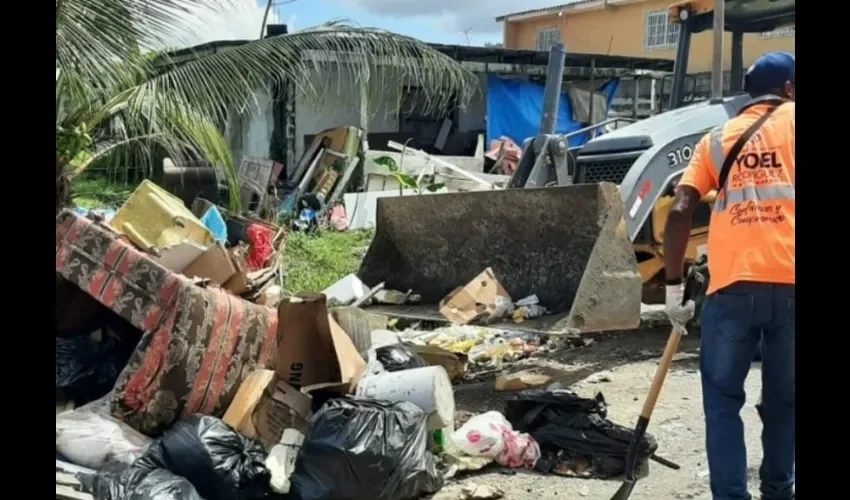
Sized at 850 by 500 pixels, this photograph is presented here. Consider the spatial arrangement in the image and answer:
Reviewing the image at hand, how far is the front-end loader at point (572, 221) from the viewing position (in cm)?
563

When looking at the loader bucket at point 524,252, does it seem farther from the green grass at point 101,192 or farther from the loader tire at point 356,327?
the green grass at point 101,192

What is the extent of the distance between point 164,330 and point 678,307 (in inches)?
98.6

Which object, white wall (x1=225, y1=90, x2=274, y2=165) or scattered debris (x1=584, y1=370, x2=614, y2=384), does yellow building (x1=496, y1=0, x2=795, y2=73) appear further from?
scattered debris (x1=584, y1=370, x2=614, y2=384)

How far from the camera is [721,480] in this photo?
3293 mm

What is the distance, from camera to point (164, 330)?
179 inches

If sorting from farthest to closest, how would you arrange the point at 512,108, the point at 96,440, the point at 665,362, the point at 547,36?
1. the point at 547,36
2. the point at 512,108
3. the point at 96,440
4. the point at 665,362

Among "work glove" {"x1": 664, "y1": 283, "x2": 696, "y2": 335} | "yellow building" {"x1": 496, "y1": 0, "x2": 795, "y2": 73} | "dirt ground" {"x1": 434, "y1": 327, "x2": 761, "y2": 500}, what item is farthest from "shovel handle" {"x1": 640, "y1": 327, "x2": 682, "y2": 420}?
"yellow building" {"x1": 496, "y1": 0, "x2": 795, "y2": 73}

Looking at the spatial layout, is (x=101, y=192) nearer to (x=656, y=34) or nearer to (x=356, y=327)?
(x=356, y=327)

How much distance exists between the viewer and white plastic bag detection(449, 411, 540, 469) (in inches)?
172

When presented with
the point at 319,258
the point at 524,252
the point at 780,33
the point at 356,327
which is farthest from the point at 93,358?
the point at 319,258

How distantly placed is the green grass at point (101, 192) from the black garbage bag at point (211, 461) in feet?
16.6

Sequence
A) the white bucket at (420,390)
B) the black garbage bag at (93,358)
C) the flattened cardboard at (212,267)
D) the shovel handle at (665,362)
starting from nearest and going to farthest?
the shovel handle at (665,362), the white bucket at (420,390), the black garbage bag at (93,358), the flattened cardboard at (212,267)

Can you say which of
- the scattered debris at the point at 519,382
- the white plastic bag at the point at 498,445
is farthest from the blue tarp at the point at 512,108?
Result: the white plastic bag at the point at 498,445
